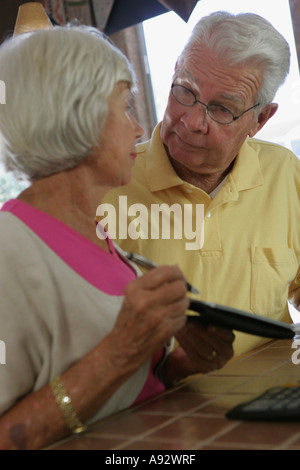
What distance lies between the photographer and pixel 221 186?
214 cm

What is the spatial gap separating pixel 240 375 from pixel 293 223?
894mm

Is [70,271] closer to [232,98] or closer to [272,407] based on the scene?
[272,407]

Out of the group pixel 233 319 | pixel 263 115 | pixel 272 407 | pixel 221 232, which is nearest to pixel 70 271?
pixel 233 319

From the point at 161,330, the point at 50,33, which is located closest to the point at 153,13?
the point at 50,33

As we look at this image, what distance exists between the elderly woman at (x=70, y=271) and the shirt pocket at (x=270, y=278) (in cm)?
71

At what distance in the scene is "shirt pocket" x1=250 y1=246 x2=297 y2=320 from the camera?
81.7 inches

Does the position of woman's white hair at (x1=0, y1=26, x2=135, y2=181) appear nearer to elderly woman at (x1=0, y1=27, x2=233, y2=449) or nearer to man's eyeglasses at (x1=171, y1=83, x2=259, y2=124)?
elderly woman at (x1=0, y1=27, x2=233, y2=449)

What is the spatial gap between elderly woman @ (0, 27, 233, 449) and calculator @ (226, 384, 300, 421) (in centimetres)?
18

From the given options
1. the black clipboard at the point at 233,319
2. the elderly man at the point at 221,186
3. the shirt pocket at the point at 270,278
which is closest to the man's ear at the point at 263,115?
Result: the elderly man at the point at 221,186

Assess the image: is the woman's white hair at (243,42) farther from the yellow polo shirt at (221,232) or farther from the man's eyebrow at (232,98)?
the yellow polo shirt at (221,232)

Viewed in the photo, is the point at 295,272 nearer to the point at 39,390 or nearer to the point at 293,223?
the point at 293,223

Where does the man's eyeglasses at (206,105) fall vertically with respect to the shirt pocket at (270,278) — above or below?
above

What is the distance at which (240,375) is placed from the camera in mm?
1420

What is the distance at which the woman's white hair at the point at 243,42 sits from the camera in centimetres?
198
